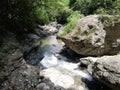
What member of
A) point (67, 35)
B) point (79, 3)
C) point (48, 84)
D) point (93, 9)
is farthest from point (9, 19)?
point (79, 3)

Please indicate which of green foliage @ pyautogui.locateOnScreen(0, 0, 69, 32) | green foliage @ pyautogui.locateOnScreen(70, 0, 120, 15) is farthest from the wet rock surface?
green foliage @ pyautogui.locateOnScreen(70, 0, 120, 15)

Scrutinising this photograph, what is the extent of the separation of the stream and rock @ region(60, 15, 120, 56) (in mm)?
1140

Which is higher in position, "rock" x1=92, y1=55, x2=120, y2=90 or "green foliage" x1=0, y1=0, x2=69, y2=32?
"green foliage" x1=0, y1=0, x2=69, y2=32

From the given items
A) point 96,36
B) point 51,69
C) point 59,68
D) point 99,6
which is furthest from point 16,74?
point 99,6

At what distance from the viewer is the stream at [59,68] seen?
936 cm

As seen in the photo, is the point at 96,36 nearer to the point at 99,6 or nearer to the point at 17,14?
the point at 17,14

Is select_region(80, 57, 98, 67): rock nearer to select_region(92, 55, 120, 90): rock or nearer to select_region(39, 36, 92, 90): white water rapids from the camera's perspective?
select_region(39, 36, 92, 90): white water rapids

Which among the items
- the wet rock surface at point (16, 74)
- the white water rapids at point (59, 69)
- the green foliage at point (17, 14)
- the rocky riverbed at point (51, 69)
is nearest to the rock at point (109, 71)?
the rocky riverbed at point (51, 69)

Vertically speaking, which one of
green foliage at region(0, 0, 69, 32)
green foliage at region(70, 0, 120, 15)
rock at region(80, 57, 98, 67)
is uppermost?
green foliage at region(0, 0, 69, 32)

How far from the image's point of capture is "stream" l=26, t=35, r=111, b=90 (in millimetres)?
9359

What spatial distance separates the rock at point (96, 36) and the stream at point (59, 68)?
1140 millimetres

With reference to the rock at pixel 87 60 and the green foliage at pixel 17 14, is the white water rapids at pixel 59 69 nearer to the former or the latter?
the rock at pixel 87 60

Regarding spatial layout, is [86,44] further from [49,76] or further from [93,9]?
[93,9]

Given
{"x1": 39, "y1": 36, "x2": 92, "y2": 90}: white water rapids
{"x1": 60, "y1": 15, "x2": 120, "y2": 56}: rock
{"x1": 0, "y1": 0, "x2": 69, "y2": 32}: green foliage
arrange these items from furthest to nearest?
1. {"x1": 60, "y1": 15, "x2": 120, "y2": 56}: rock
2. {"x1": 0, "y1": 0, "x2": 69, "y2": 32}: green foliage
3. {"x1": 39, "y1": 36, "x2": 92, "y2": 90}: white water rapids
